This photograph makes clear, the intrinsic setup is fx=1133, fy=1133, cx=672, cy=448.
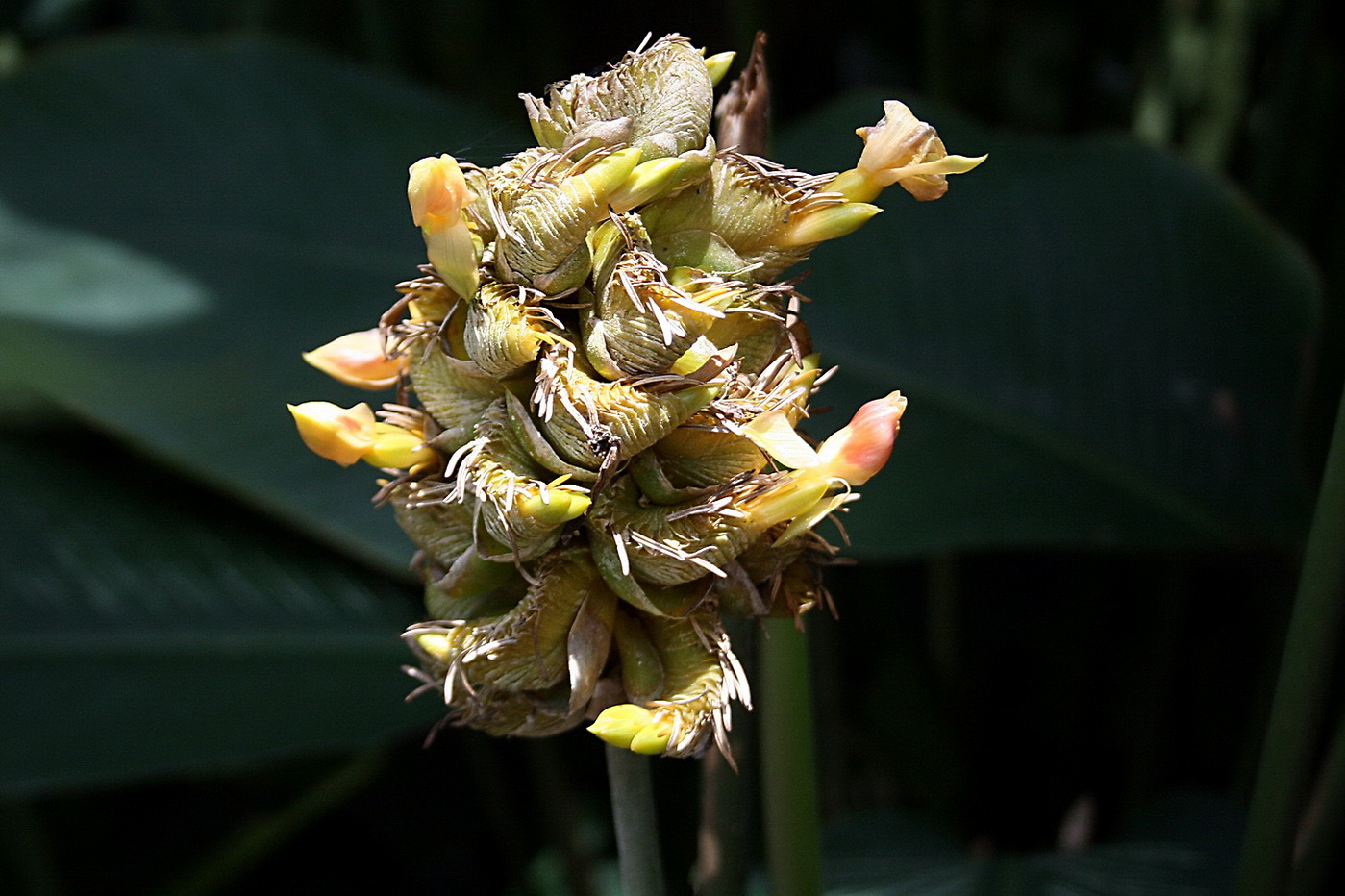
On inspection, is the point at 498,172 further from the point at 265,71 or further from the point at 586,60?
the point at 586,60

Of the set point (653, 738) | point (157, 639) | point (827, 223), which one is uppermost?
point (827, 223)

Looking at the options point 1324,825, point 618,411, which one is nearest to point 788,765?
point 618,411

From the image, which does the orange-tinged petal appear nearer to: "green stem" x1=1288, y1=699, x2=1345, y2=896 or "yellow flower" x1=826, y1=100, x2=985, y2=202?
"yellow flower" x1=826, y1=100, x2=985, y2=202

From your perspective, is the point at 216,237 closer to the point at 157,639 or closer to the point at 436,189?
the point at 157,639

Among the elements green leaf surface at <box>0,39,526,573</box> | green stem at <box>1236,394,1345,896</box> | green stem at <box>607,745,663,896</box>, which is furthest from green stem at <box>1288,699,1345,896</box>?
green leaf surface at <box>0,39,526,573</box>

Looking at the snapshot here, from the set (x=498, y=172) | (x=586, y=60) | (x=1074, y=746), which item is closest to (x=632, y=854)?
(x=498, y=172)

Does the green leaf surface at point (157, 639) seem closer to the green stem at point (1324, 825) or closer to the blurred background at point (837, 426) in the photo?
the blurred background at point (837, 426)

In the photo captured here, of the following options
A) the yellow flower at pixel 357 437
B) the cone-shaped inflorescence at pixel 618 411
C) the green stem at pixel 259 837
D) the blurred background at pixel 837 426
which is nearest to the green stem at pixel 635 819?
the cone-shaped inflorescence at pixel 618 411
